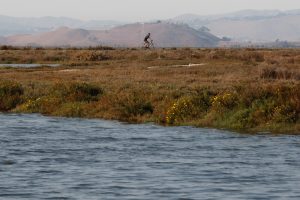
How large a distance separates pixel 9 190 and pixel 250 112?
51.0ft

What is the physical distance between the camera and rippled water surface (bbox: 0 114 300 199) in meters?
21.9

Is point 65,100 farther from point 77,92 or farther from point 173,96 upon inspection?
point 173,96

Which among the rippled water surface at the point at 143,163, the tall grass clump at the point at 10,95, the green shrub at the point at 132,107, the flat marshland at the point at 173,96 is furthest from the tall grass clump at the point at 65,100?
the rippled water surface at the point at 143,163

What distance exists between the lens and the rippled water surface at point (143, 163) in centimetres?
2188

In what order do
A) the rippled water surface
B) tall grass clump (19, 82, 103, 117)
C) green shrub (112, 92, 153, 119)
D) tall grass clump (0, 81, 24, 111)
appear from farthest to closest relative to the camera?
tall grass clump (0, 81, 24, 111) < tall grass clump (19, 82, 103, 117) < green shrub (112, 92, 153, 119) < the rippled water surface

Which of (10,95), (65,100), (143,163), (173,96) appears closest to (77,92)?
(65,100)

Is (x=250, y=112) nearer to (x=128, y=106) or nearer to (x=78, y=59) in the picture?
(x=128, y=106)

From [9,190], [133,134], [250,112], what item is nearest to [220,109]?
[250,112]

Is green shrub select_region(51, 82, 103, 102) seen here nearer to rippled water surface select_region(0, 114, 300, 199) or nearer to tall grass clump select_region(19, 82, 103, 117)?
tall grass clump select_region(19, 82, 103, 117)

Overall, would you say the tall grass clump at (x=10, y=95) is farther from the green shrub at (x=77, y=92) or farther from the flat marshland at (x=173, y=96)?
the green shrub at (x=77, y=92)

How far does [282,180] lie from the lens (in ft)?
76.1

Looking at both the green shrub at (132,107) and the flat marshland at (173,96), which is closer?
the flat marshland at (173,96)

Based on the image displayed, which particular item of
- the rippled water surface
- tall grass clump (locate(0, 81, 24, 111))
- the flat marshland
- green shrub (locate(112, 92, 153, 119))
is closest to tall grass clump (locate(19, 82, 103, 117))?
the flat marshland

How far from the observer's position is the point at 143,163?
26.3 m
